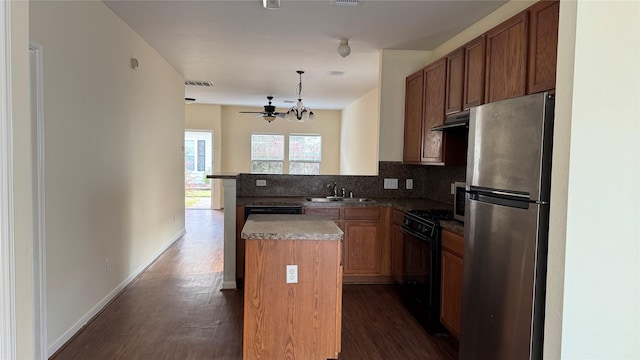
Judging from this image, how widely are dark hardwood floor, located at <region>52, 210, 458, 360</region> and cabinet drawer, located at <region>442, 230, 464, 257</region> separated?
0.72 m

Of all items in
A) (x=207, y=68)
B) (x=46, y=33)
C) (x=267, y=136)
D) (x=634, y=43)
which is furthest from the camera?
(x=267, y=136)

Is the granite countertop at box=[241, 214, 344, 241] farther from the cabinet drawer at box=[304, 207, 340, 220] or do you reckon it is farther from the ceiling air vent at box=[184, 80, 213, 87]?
the ceiling air vent at box=[184, 80, 213, 87]

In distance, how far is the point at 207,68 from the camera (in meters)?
5.60

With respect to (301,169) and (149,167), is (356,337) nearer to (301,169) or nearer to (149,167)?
(149,167)

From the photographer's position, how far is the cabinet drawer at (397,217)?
380 centimetres

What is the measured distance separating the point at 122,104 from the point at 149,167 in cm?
106

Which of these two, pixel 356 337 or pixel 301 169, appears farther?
pixel 301 169

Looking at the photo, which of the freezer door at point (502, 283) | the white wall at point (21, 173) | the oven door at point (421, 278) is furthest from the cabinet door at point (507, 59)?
the white wall at point (21, 173)

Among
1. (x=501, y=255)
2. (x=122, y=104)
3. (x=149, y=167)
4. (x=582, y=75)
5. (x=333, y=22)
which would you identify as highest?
(x=333, y=22)

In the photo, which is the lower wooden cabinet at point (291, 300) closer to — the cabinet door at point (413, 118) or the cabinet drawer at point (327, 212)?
the cabinet drawer at point (327, 212)

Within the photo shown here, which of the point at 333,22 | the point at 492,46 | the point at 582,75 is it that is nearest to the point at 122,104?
the point at 333,22

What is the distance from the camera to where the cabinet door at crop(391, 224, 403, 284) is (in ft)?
A: 12.6

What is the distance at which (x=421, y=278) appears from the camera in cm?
318

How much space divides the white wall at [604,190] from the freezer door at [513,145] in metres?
0.70
